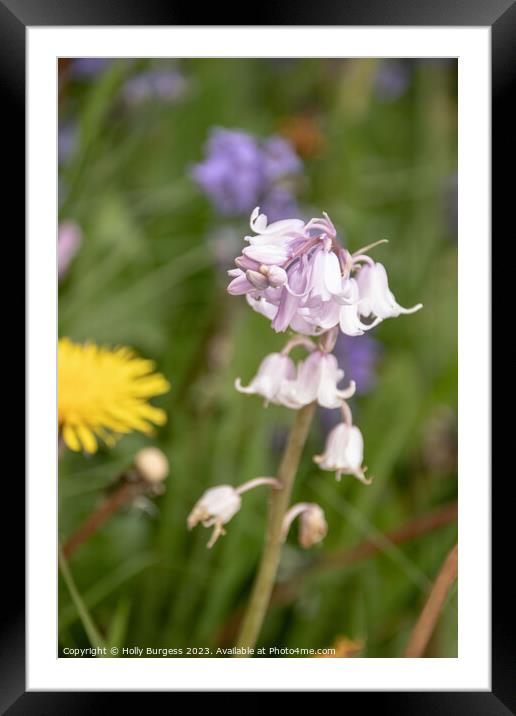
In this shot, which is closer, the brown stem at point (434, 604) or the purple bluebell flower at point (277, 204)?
the brown stem at point (434, 604)

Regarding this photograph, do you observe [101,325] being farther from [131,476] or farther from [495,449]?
[495,449]

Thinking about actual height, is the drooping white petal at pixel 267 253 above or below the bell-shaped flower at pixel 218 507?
above

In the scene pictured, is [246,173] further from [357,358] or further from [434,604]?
[434,604]

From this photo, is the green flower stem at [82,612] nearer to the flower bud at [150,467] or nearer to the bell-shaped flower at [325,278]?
the flower bud at [150,467]

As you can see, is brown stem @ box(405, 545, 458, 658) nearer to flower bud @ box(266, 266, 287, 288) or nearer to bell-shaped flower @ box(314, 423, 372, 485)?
bell-shaped flower @ box(314, 423, 372, 485)

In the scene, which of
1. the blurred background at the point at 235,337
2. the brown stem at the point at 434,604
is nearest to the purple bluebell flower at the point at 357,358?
the blurred background at the point at 235,337

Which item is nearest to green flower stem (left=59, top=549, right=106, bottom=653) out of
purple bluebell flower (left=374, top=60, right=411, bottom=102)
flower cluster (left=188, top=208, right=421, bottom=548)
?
flower cluster (left=188, top=208, right=421, bottom=548)
